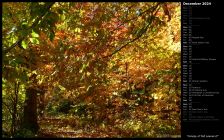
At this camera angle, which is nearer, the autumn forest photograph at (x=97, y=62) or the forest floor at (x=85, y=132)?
the autumn forest photograph at (x=97, y=62)

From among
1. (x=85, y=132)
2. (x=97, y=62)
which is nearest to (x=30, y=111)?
(x=85, y=132)

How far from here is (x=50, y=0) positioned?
231 inches

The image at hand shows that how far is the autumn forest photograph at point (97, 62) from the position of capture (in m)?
6.34

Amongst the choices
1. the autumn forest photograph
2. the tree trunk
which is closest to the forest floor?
the autumn forest photograph

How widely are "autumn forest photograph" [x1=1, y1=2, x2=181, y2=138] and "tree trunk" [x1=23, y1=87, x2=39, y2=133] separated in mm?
39

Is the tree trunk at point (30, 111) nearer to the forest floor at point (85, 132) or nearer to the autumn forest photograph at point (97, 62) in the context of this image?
the autumn forest photograph at point (97, 62)

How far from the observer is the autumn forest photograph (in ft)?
20.8

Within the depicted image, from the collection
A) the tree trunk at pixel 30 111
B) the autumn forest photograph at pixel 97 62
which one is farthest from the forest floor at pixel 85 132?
the tree trunk at pixel 30 111

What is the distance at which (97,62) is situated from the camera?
8.12 metres

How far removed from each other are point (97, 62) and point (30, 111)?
324 inches

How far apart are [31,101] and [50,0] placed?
1025 centimetres

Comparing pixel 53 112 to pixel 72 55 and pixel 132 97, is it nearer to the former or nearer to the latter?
pixel 132 97

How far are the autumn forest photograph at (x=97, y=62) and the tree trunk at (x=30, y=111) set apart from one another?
39 millimetres

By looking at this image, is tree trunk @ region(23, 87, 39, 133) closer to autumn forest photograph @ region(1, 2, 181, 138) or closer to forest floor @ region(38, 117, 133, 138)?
autumn forest photograph @ region(1, 2, 181, 138)
